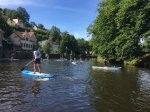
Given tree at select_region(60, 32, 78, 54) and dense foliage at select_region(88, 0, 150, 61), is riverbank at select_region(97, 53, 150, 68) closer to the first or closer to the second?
dense foliage at select_region(88, 0, 150, 61)

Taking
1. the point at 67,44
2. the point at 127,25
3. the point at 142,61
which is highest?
the point at 67,44

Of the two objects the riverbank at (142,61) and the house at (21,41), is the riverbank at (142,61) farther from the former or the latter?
the house at (21,41)

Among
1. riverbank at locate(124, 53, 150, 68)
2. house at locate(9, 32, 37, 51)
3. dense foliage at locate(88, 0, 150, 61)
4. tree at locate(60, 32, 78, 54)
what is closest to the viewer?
dense foliage at locate(88, 0, 150, 61)

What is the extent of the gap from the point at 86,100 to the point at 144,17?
35.8 meters

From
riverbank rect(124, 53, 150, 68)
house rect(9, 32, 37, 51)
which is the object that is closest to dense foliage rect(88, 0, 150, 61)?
riverbank rect(124, 53, 150, 68)

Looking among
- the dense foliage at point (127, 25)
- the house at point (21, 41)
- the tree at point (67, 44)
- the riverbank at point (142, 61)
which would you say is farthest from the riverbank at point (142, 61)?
the tree at point (67, 44)

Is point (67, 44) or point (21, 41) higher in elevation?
point (67, 44)

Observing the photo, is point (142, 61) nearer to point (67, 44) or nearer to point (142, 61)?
point (142, 61)

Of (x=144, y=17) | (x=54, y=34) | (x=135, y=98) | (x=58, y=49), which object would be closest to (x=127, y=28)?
(x=144, y=17)

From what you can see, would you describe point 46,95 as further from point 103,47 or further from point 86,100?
point 103,47

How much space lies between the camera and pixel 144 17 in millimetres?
50875

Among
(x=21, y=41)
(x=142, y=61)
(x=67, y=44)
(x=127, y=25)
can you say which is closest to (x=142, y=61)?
(x=142, y=61)

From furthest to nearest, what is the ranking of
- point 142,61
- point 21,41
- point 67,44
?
1. point 67,44
2. point 21,41
3. point 142,61

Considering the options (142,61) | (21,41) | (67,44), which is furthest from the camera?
(67,44)
